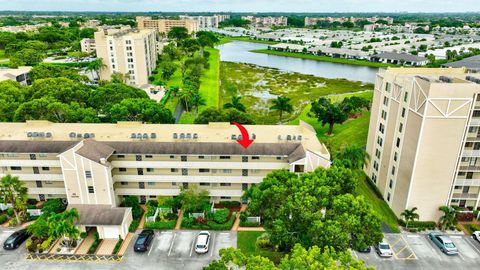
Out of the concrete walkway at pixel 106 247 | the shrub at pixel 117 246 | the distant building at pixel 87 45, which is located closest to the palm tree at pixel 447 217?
the shrub at pixel 117 246

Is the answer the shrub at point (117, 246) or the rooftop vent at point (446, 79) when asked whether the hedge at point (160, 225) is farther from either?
Result: the rooftop vent at point (446, 79)

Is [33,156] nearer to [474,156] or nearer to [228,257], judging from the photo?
[228,257]

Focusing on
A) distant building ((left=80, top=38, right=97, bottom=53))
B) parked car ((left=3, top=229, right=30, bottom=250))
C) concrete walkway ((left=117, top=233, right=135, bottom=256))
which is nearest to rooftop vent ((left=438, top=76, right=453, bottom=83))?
concrete walkway ((left=117, top=233, right=135, bottom=256))

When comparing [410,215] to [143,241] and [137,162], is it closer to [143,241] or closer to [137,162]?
[143,241]

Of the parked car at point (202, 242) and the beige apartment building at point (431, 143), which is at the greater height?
the beige apartment building at point (431, 143)

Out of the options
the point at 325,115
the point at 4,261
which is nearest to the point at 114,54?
the point at 325,115

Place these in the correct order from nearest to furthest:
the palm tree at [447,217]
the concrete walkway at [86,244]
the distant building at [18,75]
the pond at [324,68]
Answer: the concrete walkway at [86,244]
the palm tree at [447,217]
the distant building at [18,75]
the pond at [324,68]
